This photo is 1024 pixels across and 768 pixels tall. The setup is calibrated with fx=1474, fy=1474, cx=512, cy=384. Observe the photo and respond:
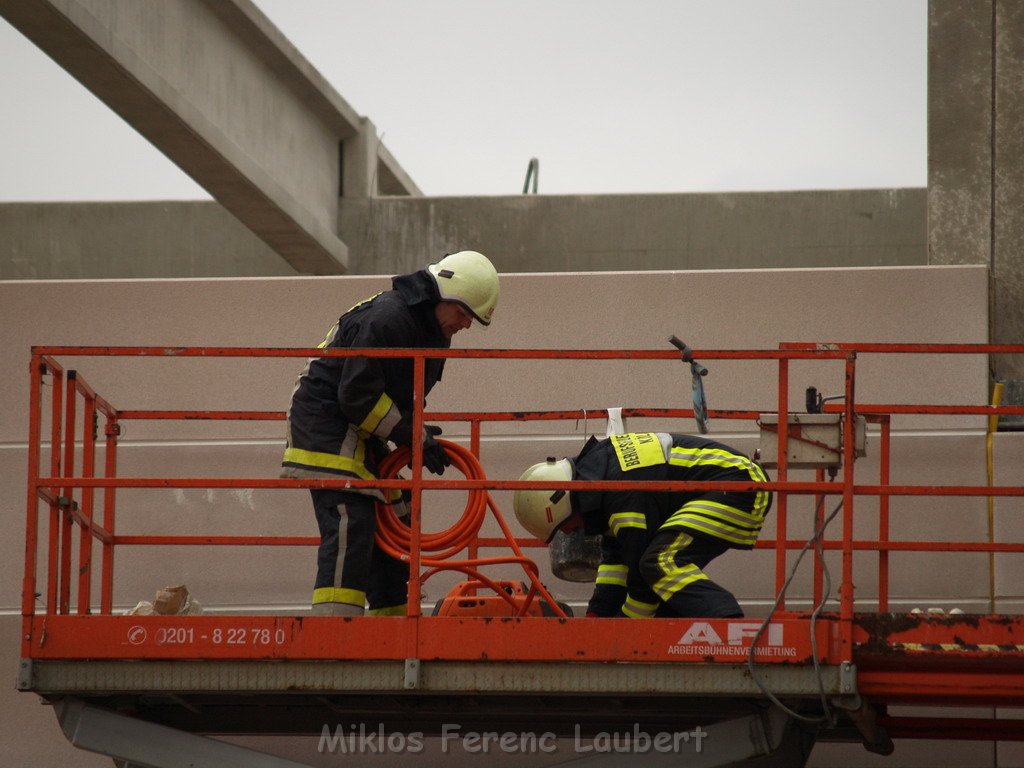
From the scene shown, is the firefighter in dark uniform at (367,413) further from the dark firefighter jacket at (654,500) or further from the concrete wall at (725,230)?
the concrete wall at (725,230)

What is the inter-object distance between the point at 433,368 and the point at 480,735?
6.21ft

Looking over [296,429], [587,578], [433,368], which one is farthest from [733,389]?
[296,429]

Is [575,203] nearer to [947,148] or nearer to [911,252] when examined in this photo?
[911,252]

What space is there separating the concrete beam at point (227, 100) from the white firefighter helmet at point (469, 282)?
3649 millimetres

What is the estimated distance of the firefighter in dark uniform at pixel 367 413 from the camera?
6.27 meters

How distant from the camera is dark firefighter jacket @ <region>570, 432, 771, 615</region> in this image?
6.37 m

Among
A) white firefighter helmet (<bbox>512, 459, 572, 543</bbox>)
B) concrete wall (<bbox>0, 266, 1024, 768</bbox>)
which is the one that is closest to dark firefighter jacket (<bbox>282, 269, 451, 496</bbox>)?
white firefighter helmet (<bbox>512, 459, 572, 543</bbox>)

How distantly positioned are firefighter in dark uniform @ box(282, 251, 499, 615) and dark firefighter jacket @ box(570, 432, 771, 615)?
2.31 ft

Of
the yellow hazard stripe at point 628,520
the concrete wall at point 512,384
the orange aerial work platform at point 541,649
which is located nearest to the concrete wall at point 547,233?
the concrete wall at point 512,384

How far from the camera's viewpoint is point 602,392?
8773 mm

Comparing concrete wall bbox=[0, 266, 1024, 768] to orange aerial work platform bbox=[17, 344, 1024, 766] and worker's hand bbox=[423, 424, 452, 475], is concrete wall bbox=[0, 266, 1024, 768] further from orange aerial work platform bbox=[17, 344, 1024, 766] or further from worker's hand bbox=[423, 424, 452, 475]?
orange aerial work platform bbox=[17, 344, 1024, 766]

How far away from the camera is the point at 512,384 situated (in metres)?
8.83

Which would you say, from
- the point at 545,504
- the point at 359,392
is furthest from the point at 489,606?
the point at 359,392

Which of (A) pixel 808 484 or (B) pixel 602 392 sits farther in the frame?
(B) pixel 602 392
